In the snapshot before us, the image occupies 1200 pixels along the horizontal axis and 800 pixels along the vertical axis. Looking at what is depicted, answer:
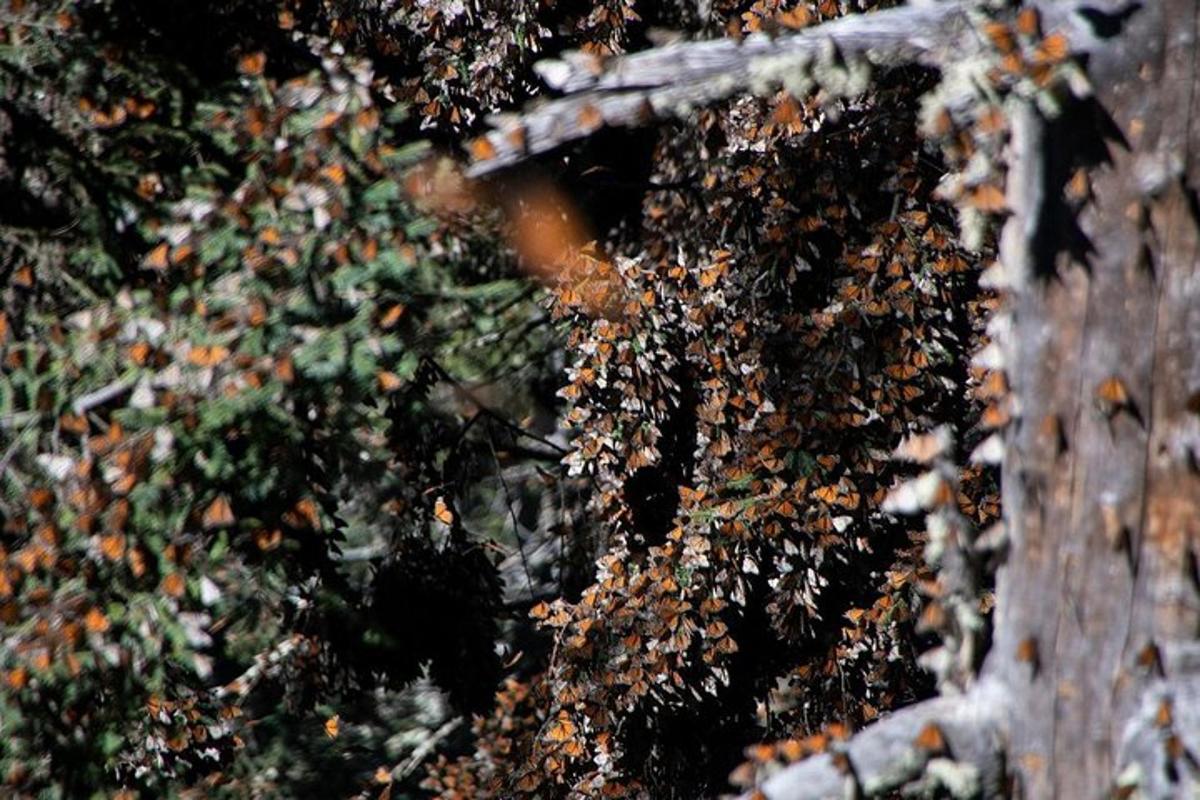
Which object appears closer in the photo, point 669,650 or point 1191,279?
point 1191,279

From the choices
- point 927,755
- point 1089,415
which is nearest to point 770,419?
point 927,755

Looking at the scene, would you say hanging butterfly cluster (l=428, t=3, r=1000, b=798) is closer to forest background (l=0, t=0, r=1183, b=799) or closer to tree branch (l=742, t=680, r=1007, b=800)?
forest background (l=0, t=0, r=1183, b=799)

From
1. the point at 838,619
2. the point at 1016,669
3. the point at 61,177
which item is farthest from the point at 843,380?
the point at 61,177

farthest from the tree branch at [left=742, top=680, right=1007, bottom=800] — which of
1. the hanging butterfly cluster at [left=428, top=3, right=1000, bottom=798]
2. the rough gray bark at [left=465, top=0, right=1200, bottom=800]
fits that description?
the hanging butterfly cluster at [left=428, top=3, right=1000, bottom=798]

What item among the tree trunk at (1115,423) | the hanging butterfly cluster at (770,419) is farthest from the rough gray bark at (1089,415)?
the hanging butterfly cluster at (770,419)

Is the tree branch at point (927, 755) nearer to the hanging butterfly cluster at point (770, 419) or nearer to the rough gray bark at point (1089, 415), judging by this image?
the rough gray bark at point (1089, 415)

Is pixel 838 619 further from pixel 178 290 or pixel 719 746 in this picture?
pixel 178 290

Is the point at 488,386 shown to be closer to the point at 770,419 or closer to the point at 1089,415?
the point at 770,419
